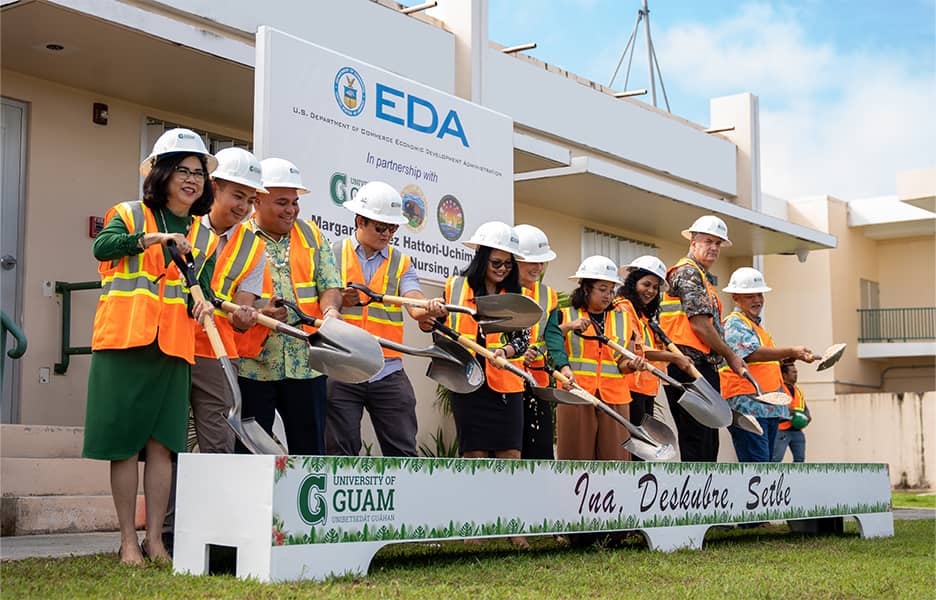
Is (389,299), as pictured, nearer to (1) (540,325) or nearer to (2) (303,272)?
(2) (303,272)

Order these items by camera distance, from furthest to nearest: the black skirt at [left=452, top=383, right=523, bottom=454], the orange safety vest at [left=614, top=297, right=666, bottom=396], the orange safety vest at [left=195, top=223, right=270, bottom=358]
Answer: the orange safety vest at [left=614, top=297, right=666, bottom=396]
the black skirt at [left=452, top=383, right=523, bottom=454]
the orange safety vest at [left=195, top=223, right=270, bottom=358]

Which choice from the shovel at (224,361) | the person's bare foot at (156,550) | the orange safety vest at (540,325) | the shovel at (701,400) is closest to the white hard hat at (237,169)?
the shovel at (224,361)

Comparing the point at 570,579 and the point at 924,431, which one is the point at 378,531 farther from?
the point at 924,431

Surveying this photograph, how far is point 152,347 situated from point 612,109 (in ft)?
34.2

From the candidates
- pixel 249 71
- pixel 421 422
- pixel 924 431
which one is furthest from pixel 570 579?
pixel 924 431

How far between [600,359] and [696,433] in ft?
2.96

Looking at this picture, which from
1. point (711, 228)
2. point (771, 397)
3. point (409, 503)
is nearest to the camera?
point (409, 503)

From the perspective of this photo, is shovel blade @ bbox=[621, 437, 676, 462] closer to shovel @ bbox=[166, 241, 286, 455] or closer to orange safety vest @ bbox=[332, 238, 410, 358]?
orange safety vest @ bbox=[332, 238, 410, 358]

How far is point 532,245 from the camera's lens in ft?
21.1

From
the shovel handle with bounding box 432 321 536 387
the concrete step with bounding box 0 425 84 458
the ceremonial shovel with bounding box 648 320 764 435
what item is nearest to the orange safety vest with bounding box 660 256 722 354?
the ceremonial shovel with bounding box 648 320 764 435

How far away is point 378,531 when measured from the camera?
14.6 feet

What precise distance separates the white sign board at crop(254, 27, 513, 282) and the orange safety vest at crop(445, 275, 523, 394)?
1045 mm

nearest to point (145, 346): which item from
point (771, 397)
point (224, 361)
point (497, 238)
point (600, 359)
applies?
point (224, 361)

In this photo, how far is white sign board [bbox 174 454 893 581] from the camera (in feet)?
13.5
